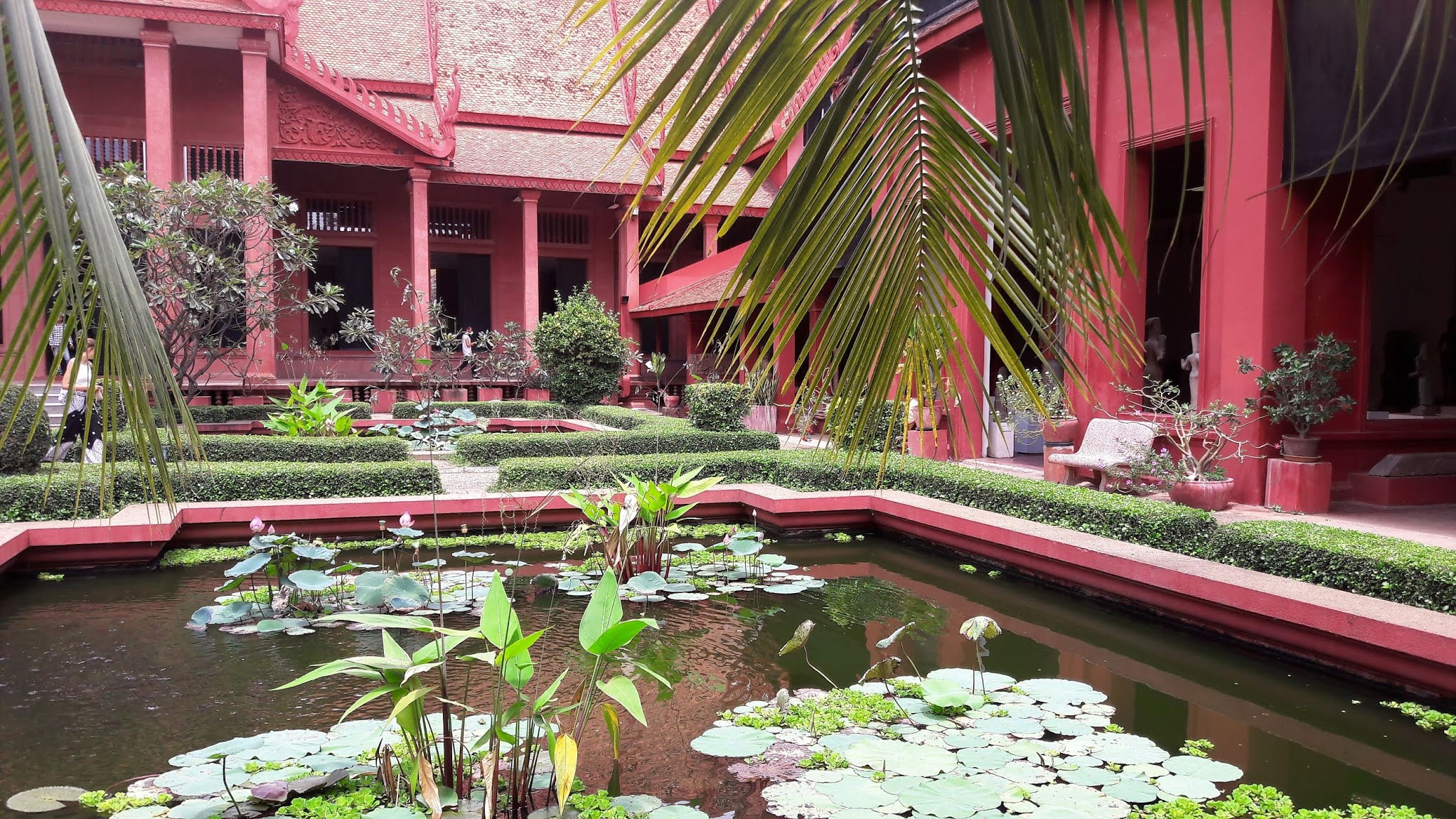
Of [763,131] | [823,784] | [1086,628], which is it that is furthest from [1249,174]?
[763,131]

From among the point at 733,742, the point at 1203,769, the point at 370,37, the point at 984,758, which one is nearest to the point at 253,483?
the point at 733,742

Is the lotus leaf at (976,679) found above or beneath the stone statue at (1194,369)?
beneath

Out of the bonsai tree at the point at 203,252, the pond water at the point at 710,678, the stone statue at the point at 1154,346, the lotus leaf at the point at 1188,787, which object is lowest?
the pond water at the point at 710,678

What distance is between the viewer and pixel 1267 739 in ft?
12.5

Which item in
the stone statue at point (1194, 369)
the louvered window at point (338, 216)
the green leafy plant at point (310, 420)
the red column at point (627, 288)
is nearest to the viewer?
the stone statue at point (1194, 369)

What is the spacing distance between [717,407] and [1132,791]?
7.62 meters

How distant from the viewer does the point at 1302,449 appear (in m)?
6.93

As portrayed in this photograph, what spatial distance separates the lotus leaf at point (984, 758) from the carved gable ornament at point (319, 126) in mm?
15142

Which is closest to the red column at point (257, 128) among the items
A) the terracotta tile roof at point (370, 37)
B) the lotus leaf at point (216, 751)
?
the terracotta tile roof at point (370, 37)

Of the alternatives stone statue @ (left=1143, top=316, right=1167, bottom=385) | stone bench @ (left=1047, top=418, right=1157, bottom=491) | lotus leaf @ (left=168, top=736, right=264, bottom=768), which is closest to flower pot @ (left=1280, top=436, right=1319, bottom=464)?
stone bench @ (left=1047, top=418, right=1157, bottom=491)

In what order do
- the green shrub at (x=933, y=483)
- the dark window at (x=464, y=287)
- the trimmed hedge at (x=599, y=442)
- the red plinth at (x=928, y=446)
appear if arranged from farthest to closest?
the dark window at (x=464, y=287) → the red plinth at (x=928, y=446) → the trimmed hedge at (x=599, y=442) → the green shrub at (x=933, y=483)

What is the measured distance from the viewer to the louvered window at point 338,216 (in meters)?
17.6

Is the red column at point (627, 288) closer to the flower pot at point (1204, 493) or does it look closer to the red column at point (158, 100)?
the red column at point (158, 100)

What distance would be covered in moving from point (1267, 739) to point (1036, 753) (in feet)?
3.63
